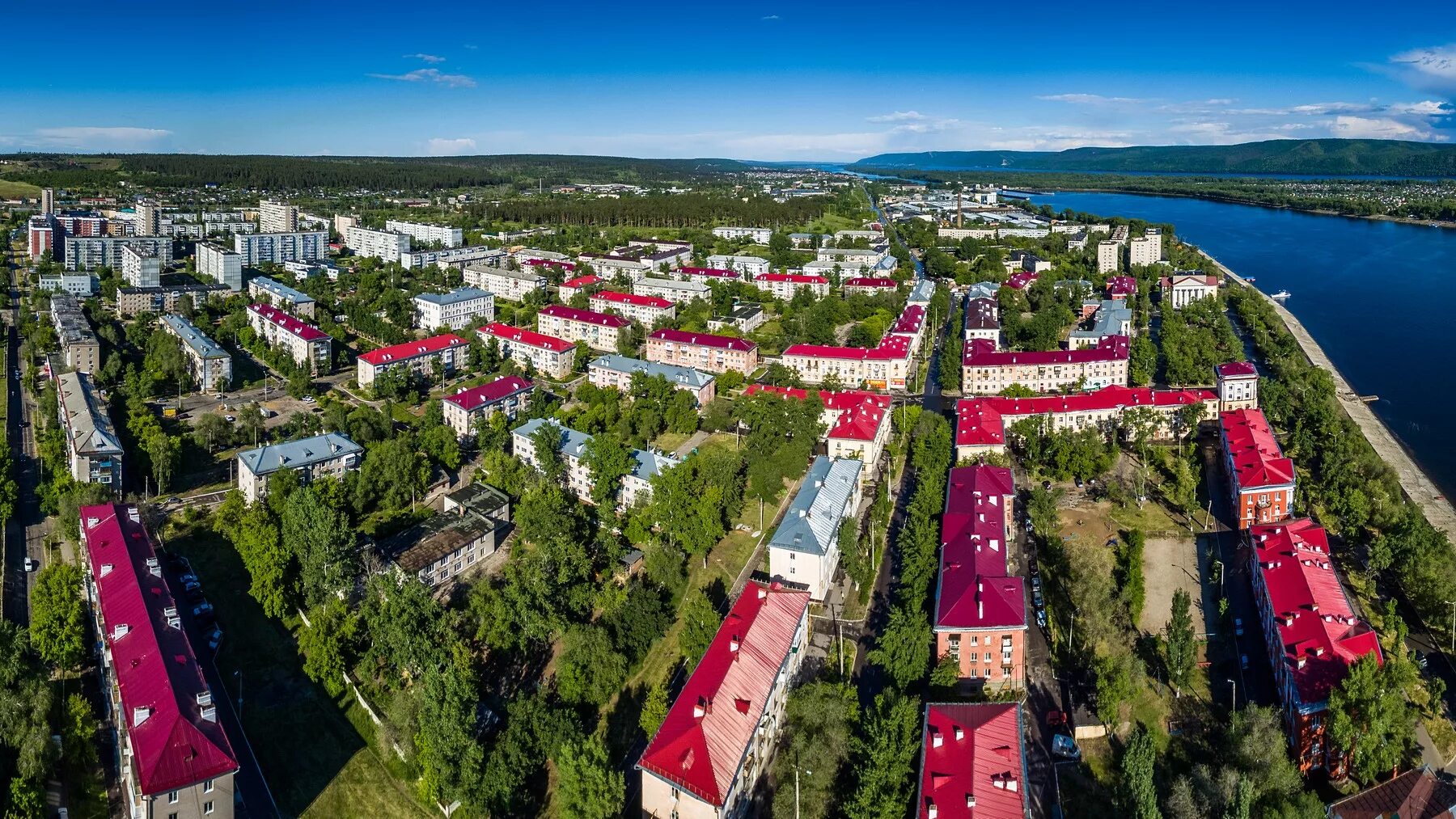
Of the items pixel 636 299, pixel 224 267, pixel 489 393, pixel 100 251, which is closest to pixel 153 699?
pixel 489 393

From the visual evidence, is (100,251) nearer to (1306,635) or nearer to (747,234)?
(747,234)

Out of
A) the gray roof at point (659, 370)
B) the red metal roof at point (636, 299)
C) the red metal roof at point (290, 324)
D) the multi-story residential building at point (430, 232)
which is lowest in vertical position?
the gray roof at point (659, 370)

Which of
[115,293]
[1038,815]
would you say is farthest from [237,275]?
[1038,815]

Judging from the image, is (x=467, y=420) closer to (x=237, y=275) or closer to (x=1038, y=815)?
(x=1038, y=815)

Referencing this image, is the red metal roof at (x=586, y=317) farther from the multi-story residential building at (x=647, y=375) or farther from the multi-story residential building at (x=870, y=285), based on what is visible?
the multi-story residential building at (x=870, y=285)

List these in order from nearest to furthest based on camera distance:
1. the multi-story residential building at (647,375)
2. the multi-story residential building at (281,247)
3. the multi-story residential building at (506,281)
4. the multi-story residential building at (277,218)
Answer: the multi-story residential building at (647,375)
the multi-story residential building at (506,281)
the multi-story residential building at (281,247)
the multi-story residential building at (277,218)

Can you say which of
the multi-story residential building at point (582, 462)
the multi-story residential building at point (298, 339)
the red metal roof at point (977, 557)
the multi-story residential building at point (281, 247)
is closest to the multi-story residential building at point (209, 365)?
the multi-story residential building at point (298, 339)
